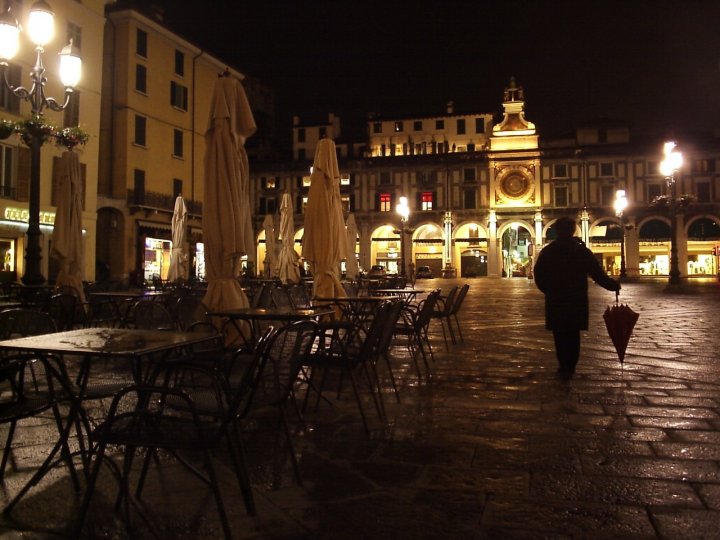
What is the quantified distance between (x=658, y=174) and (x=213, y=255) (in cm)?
4625

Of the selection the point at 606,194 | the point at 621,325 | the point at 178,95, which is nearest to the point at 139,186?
the point at 178,95

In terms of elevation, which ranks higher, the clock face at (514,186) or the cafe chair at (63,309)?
the clock face at (514,186)

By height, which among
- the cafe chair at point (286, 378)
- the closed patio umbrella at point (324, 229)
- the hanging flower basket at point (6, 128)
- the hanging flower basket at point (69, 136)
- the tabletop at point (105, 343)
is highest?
the hanging flower basket at point (6, 128)

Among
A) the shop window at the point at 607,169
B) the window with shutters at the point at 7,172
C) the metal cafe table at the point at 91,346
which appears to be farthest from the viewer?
the shop window at the point at 607,169

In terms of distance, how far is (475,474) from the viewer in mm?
3150

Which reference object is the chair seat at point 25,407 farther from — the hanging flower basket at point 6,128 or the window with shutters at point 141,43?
the window with shutters at point 141,43

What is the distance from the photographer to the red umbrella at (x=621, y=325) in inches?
241

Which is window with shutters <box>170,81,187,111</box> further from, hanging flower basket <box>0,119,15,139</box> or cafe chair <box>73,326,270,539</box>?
cafe chair <box>73,326,270,539</box>

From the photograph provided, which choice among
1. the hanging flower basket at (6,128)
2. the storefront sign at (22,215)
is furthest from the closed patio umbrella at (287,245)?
the storefront sign at (22,215)

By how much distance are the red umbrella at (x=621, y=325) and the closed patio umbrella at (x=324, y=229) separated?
3916 mm

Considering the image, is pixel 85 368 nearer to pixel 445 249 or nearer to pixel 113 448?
pixel 113 448

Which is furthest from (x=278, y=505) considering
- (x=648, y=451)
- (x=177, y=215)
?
(x=177, y=215)

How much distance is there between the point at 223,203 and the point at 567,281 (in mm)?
3804

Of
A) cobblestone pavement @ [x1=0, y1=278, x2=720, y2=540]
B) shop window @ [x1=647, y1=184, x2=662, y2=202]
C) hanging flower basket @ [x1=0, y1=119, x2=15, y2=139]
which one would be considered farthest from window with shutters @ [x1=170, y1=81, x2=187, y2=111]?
shop window @ [x1=647, y1=184, x2=662, y2=202]
